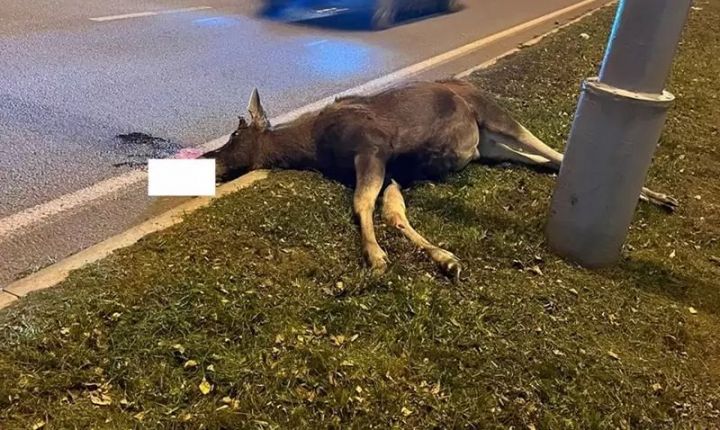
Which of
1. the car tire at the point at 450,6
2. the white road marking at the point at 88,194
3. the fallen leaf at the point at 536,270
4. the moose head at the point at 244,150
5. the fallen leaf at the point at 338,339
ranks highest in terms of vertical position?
the car tire at the point at 450,6

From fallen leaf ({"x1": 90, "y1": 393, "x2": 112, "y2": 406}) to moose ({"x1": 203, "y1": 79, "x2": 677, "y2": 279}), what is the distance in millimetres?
1908

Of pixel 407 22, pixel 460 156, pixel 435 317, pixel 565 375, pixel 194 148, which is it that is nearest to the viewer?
pixel 565 375

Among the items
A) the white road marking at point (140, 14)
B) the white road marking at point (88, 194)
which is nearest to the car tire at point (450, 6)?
the white road marking at point (140, 14)

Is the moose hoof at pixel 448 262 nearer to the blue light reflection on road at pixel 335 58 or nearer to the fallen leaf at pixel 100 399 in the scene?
the fallen leaf at pixel 100 399

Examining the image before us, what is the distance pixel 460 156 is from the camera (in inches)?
195

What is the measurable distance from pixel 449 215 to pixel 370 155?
600mm

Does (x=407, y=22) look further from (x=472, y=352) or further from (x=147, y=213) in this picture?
(x=472, y=352)

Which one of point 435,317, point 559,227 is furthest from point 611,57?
point 435,317

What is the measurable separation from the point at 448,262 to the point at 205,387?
4.72ft

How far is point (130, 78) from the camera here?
6.68 m

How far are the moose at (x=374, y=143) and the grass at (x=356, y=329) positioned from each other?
21 centimetres

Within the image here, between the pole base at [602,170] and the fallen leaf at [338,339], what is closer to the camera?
the fallen leaf at [338,339]

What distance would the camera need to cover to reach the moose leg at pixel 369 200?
3645 mm

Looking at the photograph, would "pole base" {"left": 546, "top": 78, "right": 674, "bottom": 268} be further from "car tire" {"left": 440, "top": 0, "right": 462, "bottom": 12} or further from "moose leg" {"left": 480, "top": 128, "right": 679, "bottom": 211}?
"car tire" {"left": 440, "top": 0, "right": 462, "bottom": 12}
